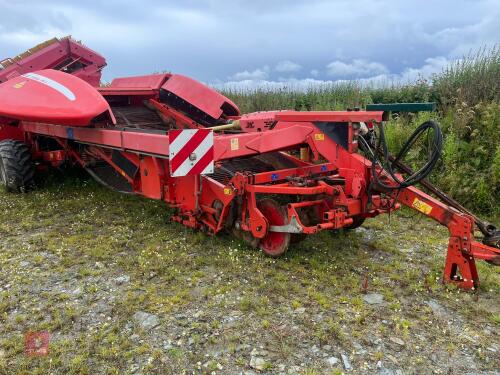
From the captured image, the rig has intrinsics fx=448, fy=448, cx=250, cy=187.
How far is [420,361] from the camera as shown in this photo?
8.54ft

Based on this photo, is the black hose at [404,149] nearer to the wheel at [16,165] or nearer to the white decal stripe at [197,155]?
the white decal stripe at [197,155]

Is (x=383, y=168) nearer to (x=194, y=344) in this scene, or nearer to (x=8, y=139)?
(x=194, y=344)

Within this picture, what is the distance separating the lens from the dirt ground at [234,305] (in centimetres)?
262

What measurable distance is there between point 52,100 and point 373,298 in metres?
4.01

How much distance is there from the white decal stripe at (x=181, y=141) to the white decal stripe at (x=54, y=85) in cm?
171

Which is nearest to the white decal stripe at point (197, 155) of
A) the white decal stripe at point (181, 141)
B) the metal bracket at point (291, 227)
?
the white decal stripe at point (181, 141)

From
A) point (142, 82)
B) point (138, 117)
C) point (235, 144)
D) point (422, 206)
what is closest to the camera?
point (422, 206)

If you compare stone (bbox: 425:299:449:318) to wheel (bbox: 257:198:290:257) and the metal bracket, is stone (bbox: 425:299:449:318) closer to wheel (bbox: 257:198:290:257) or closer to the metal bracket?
the metal bracket

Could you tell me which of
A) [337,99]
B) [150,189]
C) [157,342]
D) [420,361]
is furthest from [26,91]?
[337,99]

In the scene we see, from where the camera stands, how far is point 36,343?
9.13 ft

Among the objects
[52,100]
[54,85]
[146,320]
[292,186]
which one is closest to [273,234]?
[292,186]

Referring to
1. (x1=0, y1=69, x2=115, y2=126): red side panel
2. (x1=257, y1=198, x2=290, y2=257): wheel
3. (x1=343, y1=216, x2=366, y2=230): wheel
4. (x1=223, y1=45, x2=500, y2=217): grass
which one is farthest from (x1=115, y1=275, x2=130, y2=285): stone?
(x1=223, y1=45, x2=500, y2=217): grass

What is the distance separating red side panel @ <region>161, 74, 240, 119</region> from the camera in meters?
6.02

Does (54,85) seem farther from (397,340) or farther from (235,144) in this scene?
(397,340)
